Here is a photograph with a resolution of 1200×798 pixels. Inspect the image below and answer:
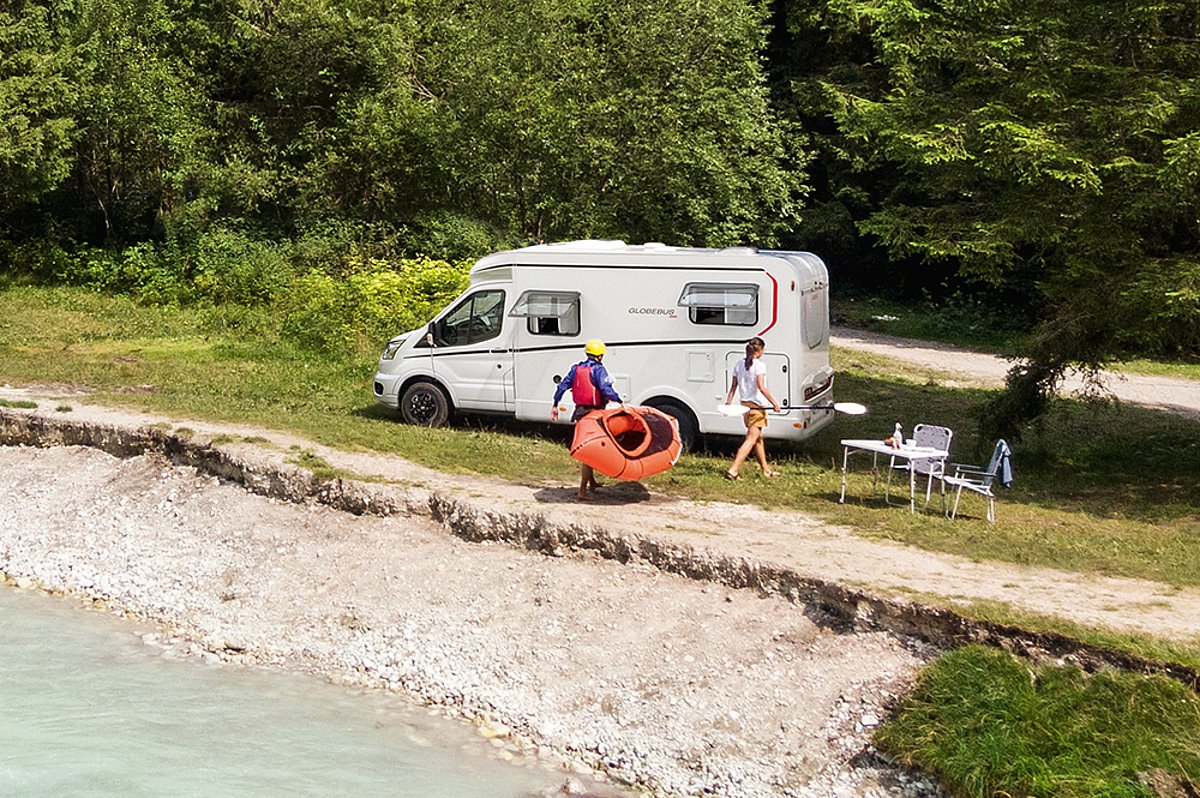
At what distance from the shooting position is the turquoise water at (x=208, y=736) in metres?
9.76

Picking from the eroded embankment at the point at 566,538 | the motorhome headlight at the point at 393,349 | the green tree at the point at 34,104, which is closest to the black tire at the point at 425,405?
Answer: the motorhome headlight at the point at 393,349

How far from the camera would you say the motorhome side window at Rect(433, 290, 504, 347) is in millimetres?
17391

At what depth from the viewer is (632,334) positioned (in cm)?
1655

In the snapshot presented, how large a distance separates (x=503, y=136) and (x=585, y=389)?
14638 millimetres

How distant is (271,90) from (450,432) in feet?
56.5

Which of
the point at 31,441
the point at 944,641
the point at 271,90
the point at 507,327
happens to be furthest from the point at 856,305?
the point at 944,641

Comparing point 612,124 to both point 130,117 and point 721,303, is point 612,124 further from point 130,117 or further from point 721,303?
point 130,117

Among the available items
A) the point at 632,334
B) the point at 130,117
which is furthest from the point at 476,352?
the point at 130,117

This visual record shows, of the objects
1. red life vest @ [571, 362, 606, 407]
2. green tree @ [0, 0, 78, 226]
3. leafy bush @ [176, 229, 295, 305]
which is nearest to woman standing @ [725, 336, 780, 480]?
red life vest @ [571, 362, 606, 407]

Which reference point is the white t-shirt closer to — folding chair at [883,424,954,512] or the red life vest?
folding chair at [883,424,954,512]

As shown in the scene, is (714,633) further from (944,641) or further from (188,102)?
(188,102)

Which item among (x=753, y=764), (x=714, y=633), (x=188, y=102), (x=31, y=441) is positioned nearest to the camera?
(x=753, y=764)

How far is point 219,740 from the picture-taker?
10461mm

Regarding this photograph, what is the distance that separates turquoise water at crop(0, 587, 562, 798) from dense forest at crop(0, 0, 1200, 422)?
9.85 m
